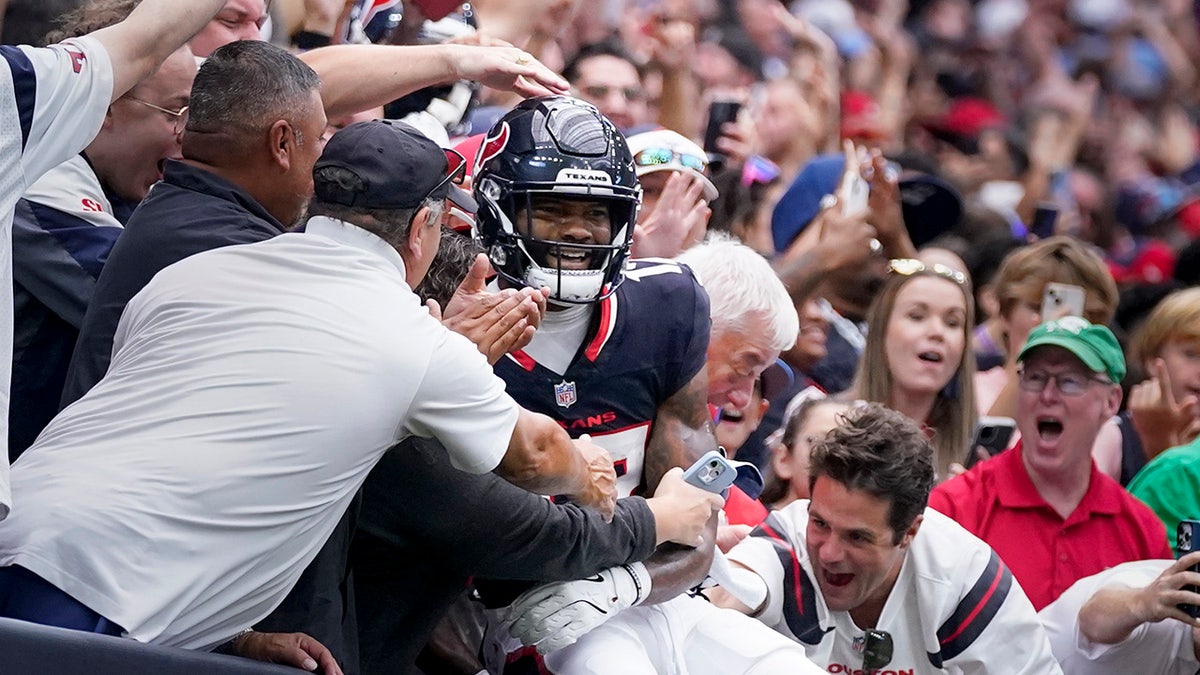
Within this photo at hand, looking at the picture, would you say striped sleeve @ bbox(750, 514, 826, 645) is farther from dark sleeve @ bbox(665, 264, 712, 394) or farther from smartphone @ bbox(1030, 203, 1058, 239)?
smartphone @ bbox(1030, 203, 1058, 239)

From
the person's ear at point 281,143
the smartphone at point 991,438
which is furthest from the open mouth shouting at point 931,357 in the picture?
the person's ear at point 281,143

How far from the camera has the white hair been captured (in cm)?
495

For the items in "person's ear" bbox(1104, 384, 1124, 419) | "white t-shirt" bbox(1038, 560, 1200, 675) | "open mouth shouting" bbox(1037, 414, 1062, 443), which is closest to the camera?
"white t-shirt" bbox(1038, 560, 1200, 675)

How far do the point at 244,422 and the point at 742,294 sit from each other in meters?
2.00

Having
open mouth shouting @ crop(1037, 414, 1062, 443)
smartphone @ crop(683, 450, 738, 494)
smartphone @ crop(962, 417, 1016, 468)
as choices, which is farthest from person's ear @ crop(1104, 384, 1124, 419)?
smartphone @ crop(683, 450, 738, 494)

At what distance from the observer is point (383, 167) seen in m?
3.55

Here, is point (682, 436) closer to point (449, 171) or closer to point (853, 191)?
point (449, 171)

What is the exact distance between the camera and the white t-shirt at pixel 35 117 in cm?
328

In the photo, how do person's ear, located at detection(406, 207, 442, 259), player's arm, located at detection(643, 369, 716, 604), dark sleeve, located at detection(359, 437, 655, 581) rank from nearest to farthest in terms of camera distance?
person's ear, located at detection(406, 207, 442, 259)
dark sleeve, located at detection(359, 437, 655, 581)
player's arm, located at detection(643, 369, 716, 604)

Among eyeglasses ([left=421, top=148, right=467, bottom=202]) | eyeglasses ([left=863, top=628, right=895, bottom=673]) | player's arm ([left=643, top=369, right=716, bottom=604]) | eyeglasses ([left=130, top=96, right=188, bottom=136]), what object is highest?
eyeglasses ([left=421, top=148, right=467, bottom=202])

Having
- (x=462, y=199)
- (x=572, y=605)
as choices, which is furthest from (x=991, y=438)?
(x=462, y=199)

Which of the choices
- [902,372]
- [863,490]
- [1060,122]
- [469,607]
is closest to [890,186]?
[902,372]

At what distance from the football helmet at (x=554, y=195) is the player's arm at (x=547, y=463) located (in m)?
0.52

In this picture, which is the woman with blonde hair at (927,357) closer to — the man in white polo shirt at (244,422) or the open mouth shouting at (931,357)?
the open mouth shouting at (931,357)
